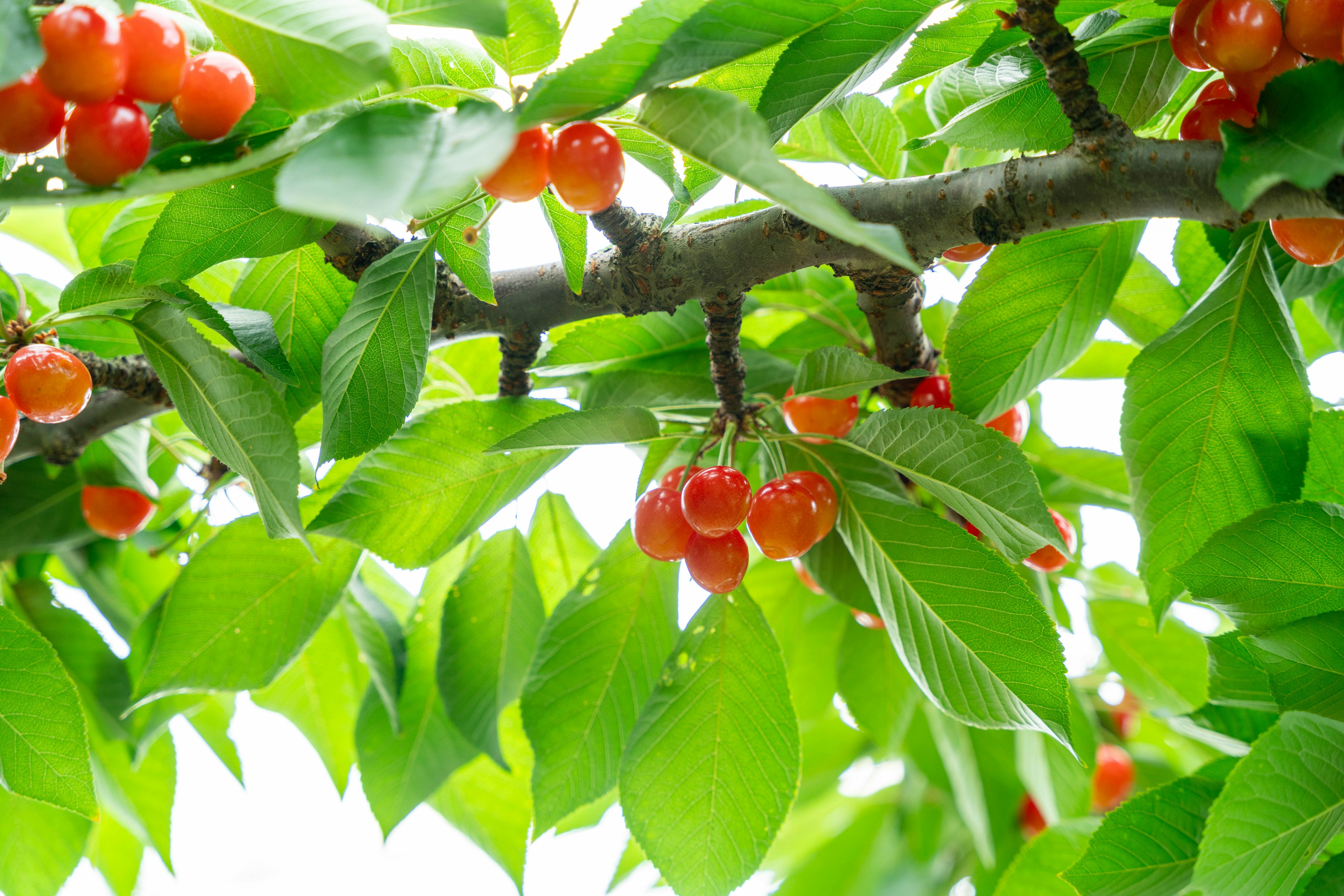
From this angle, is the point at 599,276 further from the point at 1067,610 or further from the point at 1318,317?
the point at 1067,610

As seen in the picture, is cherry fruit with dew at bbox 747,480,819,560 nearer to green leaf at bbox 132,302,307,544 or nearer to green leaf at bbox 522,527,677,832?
green leaf at bbox 522,527,677,832

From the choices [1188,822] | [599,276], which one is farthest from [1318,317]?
[599,276]

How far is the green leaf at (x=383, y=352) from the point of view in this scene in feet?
1.81

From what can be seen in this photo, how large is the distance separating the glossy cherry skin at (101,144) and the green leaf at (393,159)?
3.7 inches

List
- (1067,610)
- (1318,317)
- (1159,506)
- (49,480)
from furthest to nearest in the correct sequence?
(1067,610)
(49,480)
(1318,317)
(1159,506)

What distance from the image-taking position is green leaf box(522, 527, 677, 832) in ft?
2.53

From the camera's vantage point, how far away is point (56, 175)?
390 mm

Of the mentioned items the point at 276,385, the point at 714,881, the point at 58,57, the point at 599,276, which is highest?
the point at 58,57

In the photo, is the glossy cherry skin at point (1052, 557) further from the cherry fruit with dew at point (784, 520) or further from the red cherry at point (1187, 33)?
the red cherry at point (1187, 33)

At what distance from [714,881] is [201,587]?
514 millimetres

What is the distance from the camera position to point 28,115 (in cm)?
39

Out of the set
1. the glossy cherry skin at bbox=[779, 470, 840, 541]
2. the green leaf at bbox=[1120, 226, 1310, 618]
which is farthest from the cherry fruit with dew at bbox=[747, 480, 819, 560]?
the green leaf at bbox=[1120, 226, 1310, 618]

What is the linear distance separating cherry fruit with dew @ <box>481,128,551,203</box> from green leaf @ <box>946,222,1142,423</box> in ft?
1.27

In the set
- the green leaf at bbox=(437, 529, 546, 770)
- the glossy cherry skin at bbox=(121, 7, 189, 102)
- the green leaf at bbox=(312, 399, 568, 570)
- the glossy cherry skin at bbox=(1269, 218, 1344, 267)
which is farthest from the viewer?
the green leaf at bbox=(437, 529, 546, 770)
